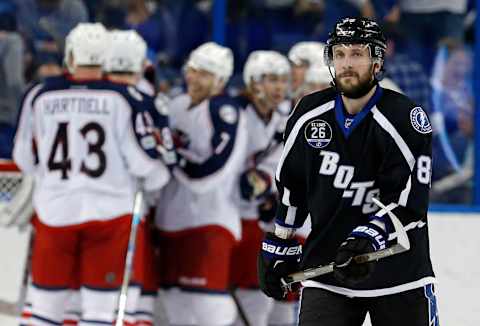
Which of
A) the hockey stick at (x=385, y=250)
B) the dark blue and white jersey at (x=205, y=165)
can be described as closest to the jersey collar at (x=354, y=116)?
the hockey stick at (x=385, y=250)

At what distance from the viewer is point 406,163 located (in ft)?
8.73

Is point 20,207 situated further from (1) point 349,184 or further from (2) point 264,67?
(1) point 349,184

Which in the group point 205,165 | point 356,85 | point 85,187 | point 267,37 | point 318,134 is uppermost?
point 267,37

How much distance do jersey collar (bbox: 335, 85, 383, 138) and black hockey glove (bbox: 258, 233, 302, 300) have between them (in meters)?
0.33

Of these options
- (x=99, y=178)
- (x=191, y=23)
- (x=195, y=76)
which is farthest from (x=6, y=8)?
(x=99, y=178)

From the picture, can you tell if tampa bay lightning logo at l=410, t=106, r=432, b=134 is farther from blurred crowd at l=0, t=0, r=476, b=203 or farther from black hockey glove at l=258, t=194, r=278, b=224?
blurred crowd at l=0, t=0, r=476, b=203

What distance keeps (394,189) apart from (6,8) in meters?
3.85

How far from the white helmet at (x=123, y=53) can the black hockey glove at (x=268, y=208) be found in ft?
2.49

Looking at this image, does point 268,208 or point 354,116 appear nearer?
point 354,116

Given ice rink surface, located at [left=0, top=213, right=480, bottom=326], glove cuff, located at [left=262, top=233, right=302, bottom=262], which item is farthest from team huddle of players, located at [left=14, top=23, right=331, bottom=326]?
glove cuff, located at [left=262, top=233, right=302, bottom=262]

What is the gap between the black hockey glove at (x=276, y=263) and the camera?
2867mm

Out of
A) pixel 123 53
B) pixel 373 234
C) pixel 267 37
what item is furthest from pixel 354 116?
pixel 267 37

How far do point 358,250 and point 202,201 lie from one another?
2.09 meters

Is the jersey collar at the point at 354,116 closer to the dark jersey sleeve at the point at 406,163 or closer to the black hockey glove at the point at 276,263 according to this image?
the dark jersey sleeve at the point at 406,163
